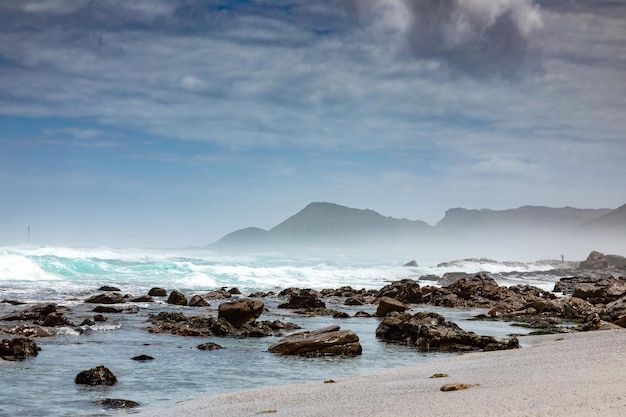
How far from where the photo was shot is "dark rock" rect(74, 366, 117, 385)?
13297 mm

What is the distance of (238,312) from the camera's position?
24.0 metres

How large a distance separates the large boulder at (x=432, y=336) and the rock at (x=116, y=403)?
10091 mm

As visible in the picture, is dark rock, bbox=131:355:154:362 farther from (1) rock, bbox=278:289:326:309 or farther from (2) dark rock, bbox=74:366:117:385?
(1) rock, bbox=278:289:326:309

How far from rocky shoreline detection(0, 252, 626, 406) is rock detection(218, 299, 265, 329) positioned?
37 mm

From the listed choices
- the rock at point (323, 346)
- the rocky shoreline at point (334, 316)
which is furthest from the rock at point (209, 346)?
the rock at point (323, 346)

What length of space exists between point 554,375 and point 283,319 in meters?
20.0

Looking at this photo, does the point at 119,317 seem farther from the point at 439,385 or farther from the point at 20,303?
the point at 439,385

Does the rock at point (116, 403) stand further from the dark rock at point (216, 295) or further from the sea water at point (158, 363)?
the dark rock at point (216, 295)

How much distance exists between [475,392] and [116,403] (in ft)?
20.8

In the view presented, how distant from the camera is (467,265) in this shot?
114 meters

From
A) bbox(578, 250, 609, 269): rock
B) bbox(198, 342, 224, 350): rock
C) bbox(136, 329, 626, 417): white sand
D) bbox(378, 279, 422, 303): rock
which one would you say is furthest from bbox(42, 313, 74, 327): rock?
bbox(578, 250, 609, 269): rock

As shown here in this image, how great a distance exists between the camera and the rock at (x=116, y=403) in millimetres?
11289

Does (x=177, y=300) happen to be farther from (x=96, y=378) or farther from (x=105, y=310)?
(x=96, y=378)

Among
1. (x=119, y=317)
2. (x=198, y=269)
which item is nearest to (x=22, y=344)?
(x=119, y=317)
